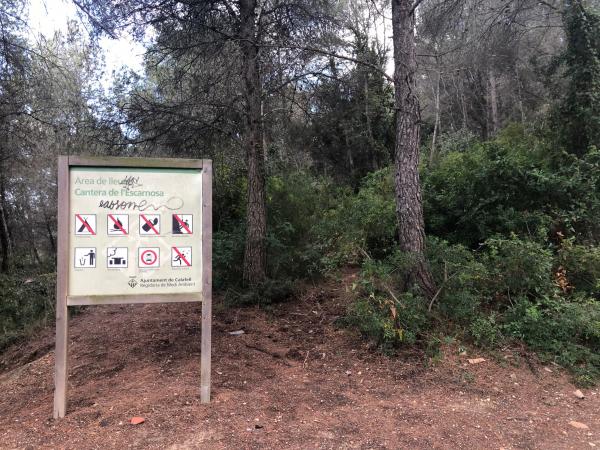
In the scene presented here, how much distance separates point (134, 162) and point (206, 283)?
1236 millimetres

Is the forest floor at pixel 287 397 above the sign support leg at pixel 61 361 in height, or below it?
below

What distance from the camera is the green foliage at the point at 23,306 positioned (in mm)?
8291

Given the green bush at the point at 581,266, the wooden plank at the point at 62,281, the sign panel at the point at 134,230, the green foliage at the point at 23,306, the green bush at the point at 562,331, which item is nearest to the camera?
the wooden plank at the point at 62,281

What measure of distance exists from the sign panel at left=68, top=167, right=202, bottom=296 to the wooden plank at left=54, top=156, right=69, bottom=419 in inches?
2.2

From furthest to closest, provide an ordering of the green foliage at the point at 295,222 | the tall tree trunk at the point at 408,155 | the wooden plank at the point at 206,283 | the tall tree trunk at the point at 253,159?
the green foliage at the point at 295,222, the tall tree trunk at the point at 253,159, the tall tree trunk at the point at 408,155, the wooden plank at the point at 206,283

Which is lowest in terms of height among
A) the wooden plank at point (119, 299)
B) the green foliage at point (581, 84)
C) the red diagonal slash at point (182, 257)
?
the wooden plank at point (119, 299)

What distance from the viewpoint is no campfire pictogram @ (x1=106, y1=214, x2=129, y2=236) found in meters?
4.02

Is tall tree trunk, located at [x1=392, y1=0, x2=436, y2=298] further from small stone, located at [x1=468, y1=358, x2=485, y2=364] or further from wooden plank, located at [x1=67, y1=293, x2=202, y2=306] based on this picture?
wooden plank, located at [x1=67, y1=293, x2=202, y2=306]

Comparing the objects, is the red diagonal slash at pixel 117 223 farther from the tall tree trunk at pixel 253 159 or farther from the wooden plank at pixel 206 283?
the tall tree trunk at pixel 253 159

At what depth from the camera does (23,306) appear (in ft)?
32.8

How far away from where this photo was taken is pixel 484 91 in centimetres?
2312

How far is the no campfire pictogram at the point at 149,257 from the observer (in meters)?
4.05

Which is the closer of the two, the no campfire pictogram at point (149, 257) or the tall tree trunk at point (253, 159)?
the no campfire pictogram at point (149, 257)

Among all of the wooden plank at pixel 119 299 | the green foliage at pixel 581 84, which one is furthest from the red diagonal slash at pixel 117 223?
the green foliage at pixel 581 84
